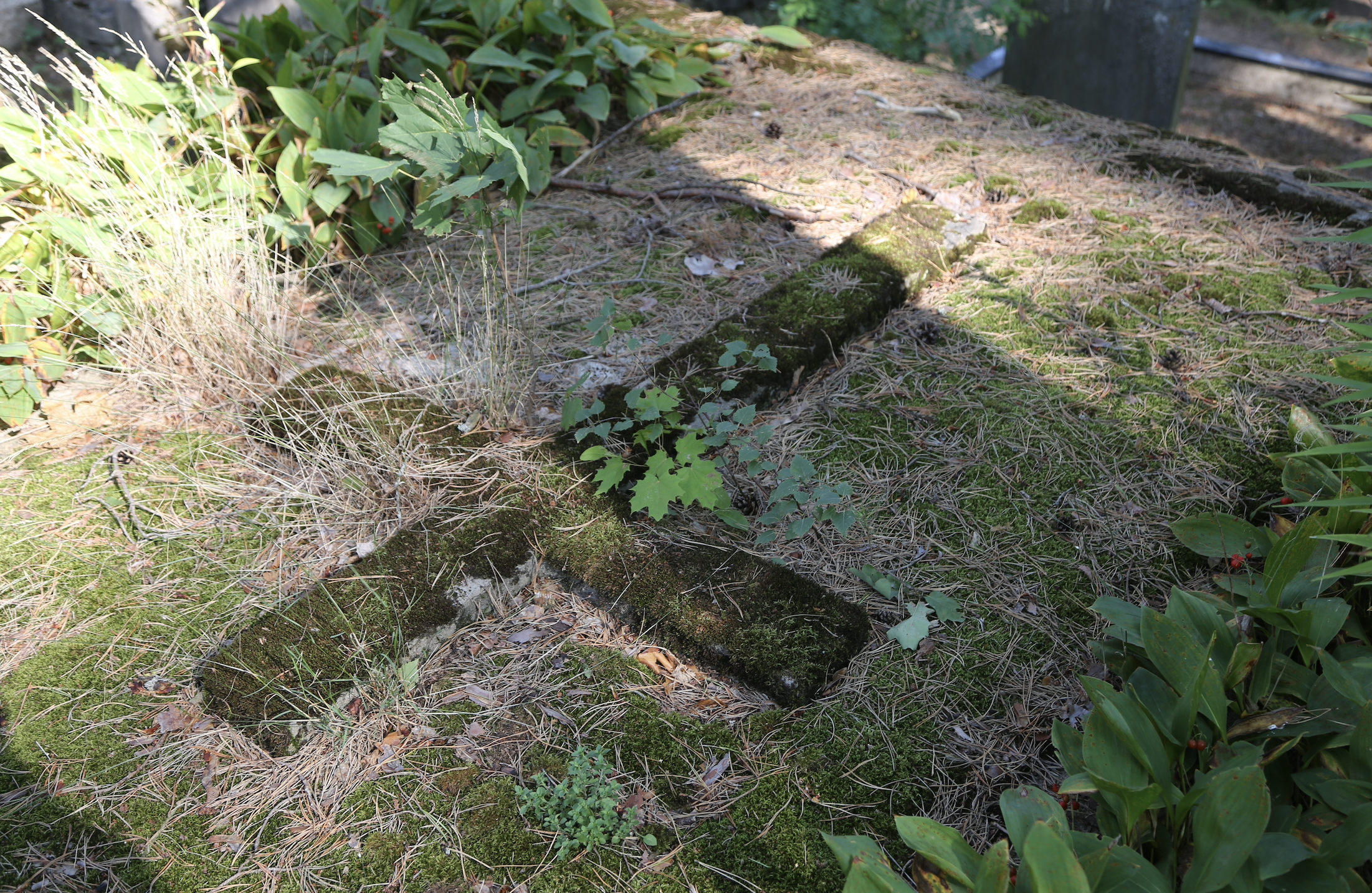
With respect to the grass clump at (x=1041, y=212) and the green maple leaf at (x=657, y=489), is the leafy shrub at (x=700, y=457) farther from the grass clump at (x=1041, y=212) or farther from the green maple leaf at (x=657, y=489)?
the grass clump at (x=1041, y=212)

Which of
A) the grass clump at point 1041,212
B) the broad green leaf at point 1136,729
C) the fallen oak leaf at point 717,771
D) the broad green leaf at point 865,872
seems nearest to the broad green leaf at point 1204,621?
the broad green leaf at point 1136,729

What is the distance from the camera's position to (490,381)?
2350 mm

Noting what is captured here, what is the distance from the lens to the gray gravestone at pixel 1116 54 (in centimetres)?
536

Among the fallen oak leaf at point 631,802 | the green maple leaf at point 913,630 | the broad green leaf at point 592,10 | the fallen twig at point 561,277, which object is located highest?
the broad green leaf at point 592,10

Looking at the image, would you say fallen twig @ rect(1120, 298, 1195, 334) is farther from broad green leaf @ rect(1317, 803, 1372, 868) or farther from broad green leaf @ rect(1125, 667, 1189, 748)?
broad green leaf @ rect(1317, 803, 1372, 868)

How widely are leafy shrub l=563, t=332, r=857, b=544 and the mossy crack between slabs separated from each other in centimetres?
10

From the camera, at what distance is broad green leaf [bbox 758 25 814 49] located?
460 cm

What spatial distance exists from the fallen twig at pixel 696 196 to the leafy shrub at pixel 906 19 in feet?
8.10

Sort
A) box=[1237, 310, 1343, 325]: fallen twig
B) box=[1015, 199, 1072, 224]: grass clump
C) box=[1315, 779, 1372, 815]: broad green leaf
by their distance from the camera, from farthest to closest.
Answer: box=[1015, 199, 1072, 224]: grass clump → box=[1237, 310, 1343, 325]: fallen twig → box=[1315, 779, 1372, 815]: broad green leaf

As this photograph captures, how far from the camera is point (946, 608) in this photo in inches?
77.4

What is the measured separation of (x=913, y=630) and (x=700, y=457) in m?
0.71

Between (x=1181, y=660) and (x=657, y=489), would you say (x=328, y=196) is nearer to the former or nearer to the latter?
(x=657, y=489)

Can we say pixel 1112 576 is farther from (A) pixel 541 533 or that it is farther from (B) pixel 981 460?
(A) pixel 541 533

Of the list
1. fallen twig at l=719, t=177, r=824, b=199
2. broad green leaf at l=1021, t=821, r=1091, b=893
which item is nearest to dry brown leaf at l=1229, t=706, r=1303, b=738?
broad green leaf at l=1021, t=821, r=1091, b=893
